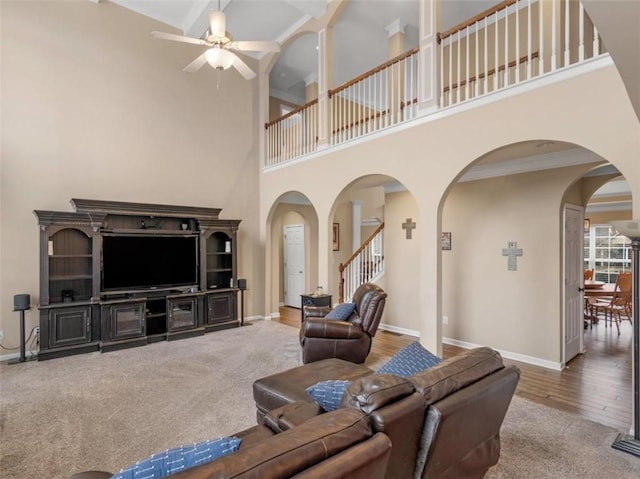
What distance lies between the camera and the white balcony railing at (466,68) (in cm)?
338

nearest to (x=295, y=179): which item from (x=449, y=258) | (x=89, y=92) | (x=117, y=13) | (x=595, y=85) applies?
(x=449, y=258)

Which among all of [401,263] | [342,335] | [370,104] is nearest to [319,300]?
[342,335]

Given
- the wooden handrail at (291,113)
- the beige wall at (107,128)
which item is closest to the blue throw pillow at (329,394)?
the beige wall at (107,128)

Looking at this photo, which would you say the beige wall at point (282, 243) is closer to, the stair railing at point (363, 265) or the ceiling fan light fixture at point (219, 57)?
the stair railing at point (363, 265)

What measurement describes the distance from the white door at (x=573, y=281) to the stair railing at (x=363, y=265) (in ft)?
9.47

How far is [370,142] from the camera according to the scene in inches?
193

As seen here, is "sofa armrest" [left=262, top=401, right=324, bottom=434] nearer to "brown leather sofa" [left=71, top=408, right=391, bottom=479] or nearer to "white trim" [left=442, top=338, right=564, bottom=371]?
"brown leather sofa" [left=71, top=408, right=391, bottom=479]

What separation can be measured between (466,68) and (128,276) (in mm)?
5331

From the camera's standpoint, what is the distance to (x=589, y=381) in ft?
12.9

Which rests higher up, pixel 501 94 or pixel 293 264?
pixel 501 94

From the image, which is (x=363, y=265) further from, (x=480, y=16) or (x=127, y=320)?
(x=480, y=16)

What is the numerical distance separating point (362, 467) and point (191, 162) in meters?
6.19

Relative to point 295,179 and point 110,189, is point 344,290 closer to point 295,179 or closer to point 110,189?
point 295,179

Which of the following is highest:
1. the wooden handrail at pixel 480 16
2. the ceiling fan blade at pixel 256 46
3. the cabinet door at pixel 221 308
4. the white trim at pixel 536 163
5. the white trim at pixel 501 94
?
the wooden handrail at pixel 480 16
